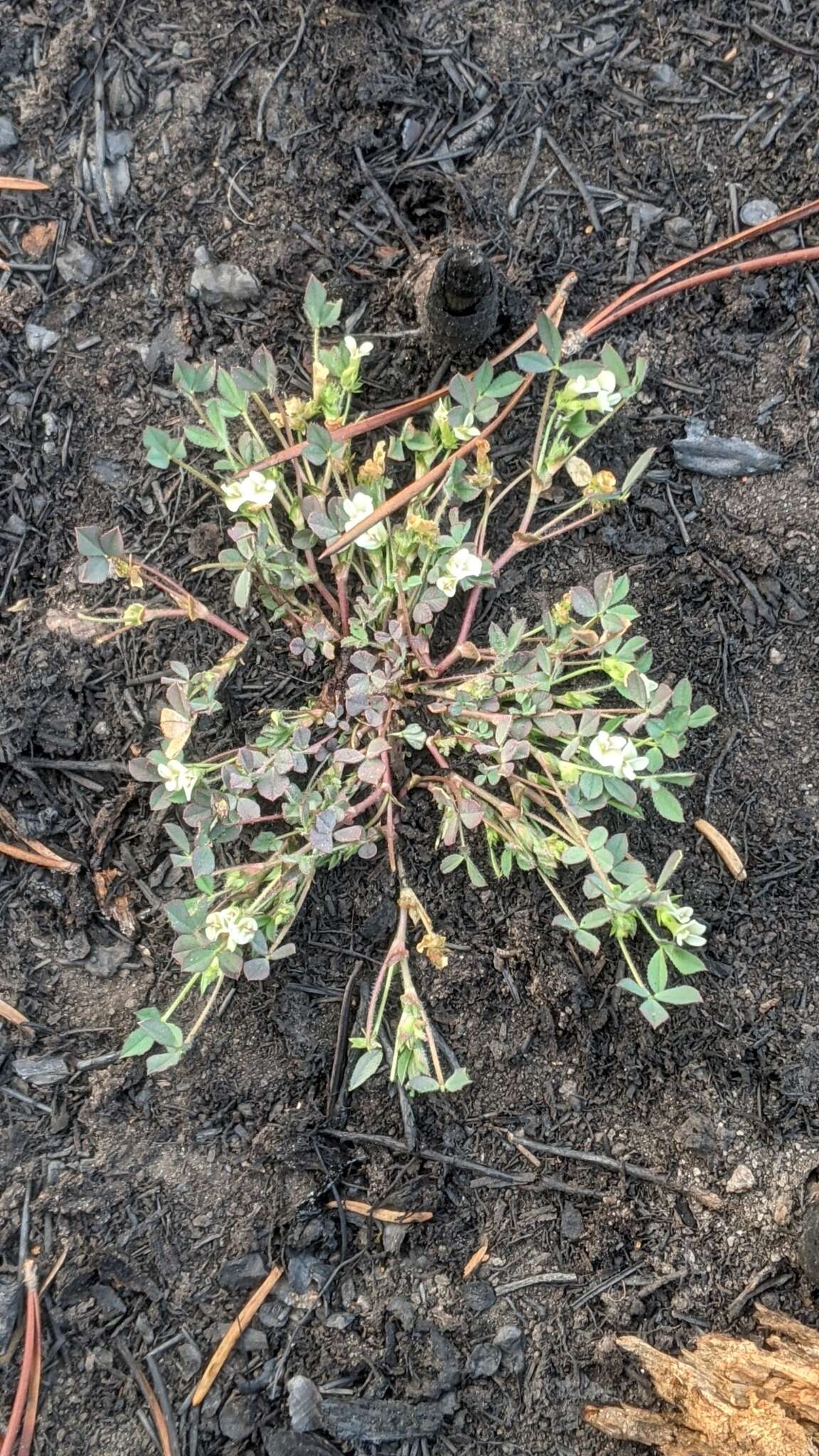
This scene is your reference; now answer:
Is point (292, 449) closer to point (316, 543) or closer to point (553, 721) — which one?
point (316, 543)

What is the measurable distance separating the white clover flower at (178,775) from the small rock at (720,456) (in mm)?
1611

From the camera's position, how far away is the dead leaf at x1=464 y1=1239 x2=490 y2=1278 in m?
2.51

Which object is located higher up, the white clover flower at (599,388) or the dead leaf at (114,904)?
the white clover flower at (599,388)

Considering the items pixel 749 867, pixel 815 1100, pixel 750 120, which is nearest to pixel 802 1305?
pixel 815 1100

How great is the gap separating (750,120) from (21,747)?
2682 millimetres

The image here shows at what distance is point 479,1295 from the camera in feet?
8.18

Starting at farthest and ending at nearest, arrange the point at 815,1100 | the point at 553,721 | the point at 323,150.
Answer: the point at 323,150
the point at 815,1100
the point at 553,721

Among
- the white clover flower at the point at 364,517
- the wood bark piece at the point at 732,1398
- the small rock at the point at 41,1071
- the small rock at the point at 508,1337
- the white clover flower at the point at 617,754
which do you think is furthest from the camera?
the small rock at the point at 41,1071

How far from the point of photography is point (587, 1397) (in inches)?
94.3

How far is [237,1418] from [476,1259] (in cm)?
70

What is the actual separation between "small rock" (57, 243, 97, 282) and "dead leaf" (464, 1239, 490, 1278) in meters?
2.84

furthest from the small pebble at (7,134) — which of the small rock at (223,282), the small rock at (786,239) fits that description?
the small rock at (786,239)

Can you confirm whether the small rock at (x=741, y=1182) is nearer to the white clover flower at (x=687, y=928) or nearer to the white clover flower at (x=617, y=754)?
the white clover flower at (x=687, y=928)

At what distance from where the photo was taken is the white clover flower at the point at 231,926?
2.11 meters
